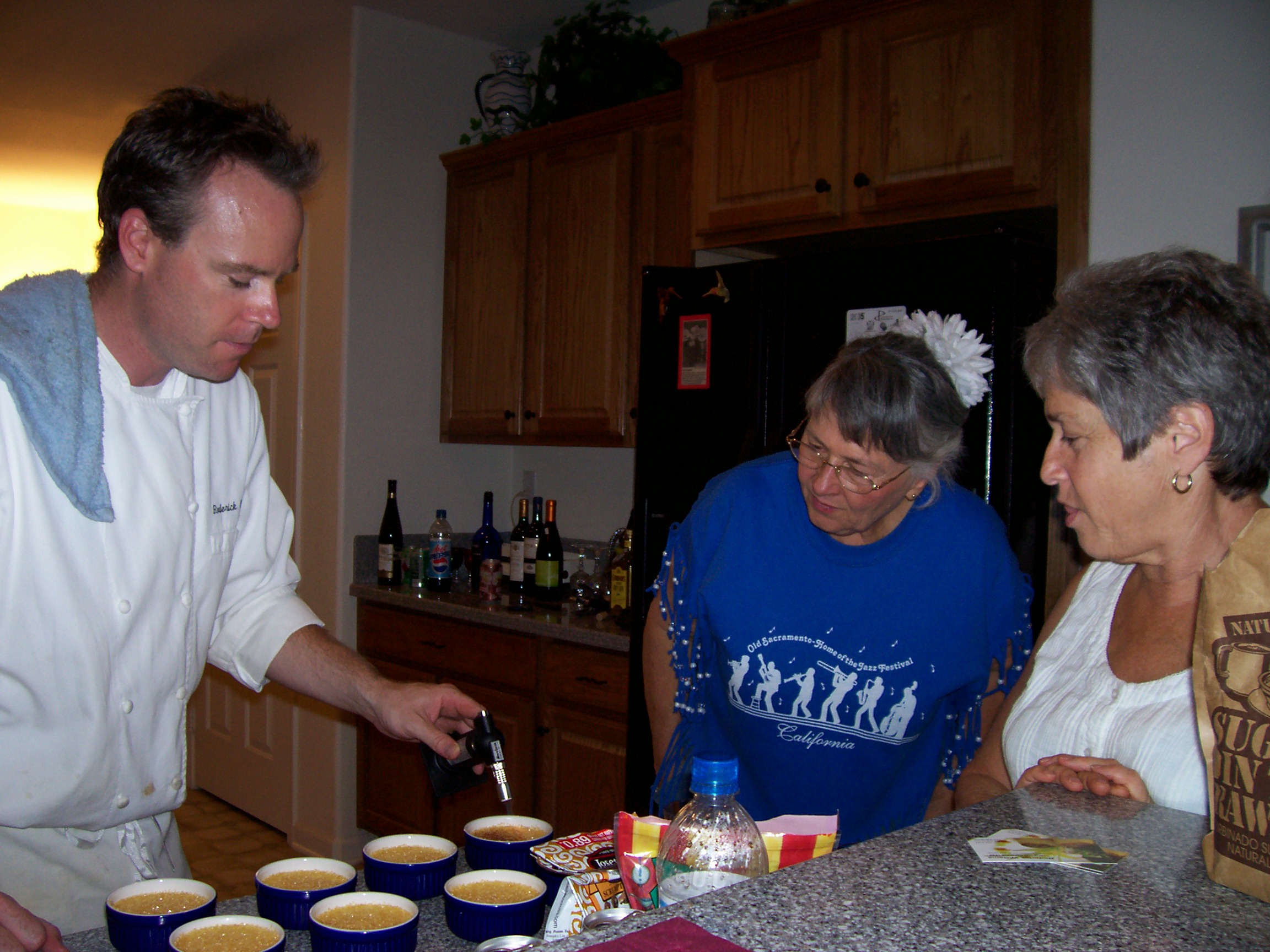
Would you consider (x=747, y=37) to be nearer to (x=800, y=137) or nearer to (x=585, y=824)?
(x=800, y=137)

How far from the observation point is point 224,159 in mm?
1275

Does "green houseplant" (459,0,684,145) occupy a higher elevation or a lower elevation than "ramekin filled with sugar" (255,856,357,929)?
higher

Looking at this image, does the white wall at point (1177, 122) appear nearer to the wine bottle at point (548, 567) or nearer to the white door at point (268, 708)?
the wine bottle at point (548, 567)

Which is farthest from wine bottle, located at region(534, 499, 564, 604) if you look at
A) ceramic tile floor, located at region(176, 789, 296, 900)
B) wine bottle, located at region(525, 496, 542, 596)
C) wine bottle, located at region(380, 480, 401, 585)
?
ceramic tile floor, located at region(176, 789, 296, 900)

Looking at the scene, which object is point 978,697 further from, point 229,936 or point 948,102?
point 948,102

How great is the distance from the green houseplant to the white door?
1.35 metres

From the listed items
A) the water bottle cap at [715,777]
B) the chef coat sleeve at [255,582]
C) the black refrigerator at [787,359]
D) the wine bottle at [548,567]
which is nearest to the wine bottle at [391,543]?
the wine bottle at [548,567]

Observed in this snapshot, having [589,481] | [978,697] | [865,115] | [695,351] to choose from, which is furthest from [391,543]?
[978,697]

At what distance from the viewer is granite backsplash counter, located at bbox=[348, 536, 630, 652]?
9.39 feet

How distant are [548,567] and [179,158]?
7.59 ft

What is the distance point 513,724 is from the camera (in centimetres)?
314

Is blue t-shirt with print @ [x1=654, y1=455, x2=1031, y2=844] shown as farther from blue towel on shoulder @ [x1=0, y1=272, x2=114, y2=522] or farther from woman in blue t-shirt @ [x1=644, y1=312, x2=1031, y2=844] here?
blue towel on shoulder @ [x1=0, y1=272, x2=114, y2=522]

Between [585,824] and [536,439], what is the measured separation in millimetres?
1346

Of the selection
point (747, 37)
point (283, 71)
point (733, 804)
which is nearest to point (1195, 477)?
point (733, 804)
